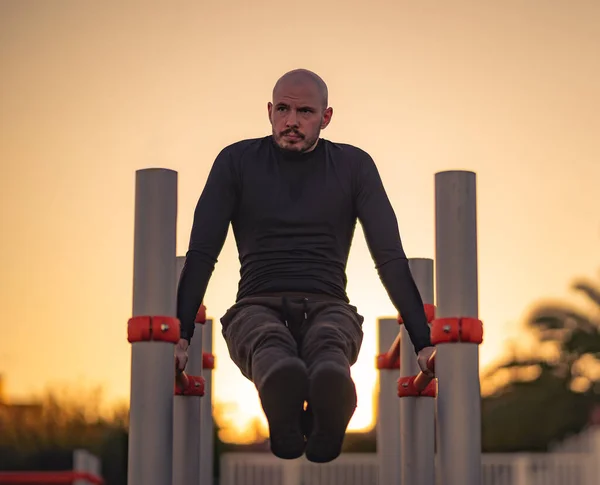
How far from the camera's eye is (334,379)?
4547 millimetres

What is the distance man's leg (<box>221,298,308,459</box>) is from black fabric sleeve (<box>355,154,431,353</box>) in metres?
0.46

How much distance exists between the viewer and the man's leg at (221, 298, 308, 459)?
179 inches

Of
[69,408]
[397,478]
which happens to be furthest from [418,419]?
[69,408]

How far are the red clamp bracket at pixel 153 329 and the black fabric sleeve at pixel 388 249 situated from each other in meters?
0.92

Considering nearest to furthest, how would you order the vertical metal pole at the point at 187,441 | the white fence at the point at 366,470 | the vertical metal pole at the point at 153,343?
the vertical metal pole at the point at 153,343 → the vertical metal pole at the point at 187,441 → the white fence at the point at 366,470

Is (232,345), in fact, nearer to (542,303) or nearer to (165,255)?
(165,255)

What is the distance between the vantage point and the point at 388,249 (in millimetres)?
5242

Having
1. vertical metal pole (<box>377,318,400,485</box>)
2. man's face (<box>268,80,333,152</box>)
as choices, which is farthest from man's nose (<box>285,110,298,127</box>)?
vertical metal pole (<box>377,318,400,485</box>)

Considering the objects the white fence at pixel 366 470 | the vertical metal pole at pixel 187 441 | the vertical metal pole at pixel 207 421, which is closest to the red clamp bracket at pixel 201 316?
the vertical metal pole at pixel 207 421

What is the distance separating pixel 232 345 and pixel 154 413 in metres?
0.54

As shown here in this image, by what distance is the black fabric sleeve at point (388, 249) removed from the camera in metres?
5.12

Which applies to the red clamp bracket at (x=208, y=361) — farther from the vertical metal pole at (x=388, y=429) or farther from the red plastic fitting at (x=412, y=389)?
the red plastic fitting at (x=412, y=389)

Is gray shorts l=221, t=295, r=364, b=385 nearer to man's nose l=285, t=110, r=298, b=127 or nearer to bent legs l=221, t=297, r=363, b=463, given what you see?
bent legs l=221, t=297, r=363, b=463

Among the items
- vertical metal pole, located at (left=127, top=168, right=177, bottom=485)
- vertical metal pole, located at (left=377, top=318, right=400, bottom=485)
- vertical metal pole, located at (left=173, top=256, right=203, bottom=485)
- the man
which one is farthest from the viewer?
vertical metal pole, located at (left=377, top=318, right=400, bottom=485)
